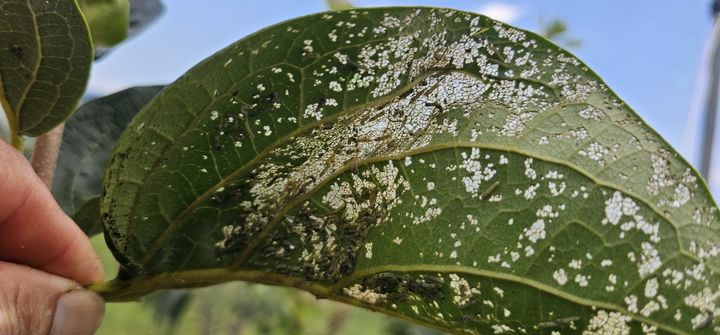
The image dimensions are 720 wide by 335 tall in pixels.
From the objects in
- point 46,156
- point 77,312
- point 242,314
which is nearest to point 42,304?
point 77,312

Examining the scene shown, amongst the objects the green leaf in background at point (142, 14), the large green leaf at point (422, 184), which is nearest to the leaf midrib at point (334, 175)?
the large green leaf at point (422, 184)

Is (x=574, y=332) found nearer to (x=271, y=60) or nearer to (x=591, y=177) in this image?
(x=591, y=177)

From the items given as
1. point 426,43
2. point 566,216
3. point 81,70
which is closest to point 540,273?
point 566,216

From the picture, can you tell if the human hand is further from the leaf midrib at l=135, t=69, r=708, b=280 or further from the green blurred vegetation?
the green blurred vegetation

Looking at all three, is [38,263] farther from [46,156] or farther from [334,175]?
[334,175]

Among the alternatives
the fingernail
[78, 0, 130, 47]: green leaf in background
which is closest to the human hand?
the fingernail
